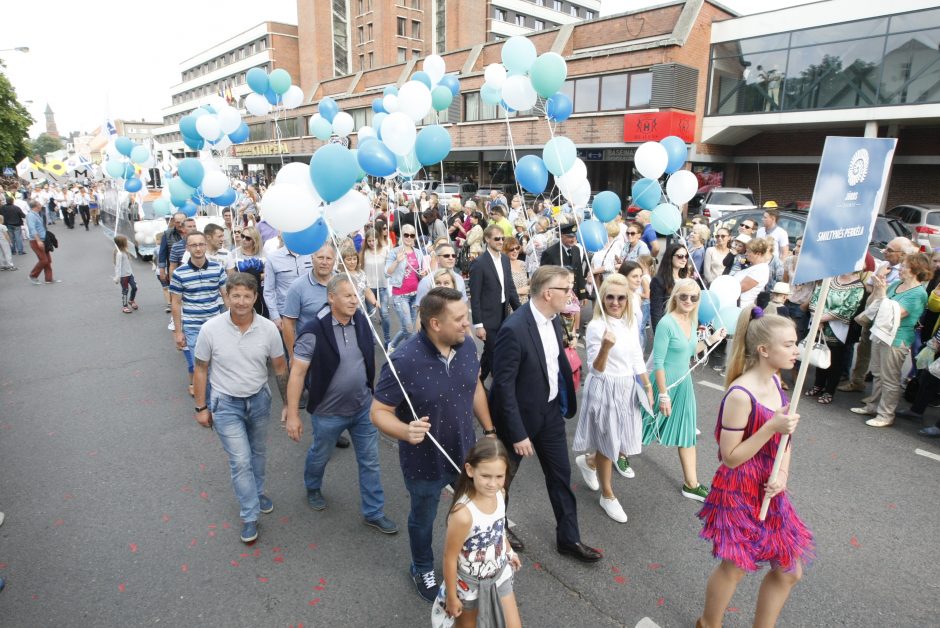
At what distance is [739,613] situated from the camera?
9.89 ft

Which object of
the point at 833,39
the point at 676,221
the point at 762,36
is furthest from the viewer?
the point at 762,36

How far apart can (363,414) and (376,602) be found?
3.68ft

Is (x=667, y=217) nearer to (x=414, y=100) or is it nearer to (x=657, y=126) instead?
(x=414, y=100)

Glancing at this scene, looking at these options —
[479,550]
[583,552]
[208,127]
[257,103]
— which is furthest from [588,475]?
[257,103]

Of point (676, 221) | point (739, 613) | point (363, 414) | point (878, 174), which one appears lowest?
point (739, 613)

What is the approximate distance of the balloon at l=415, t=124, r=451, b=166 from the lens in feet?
19.7

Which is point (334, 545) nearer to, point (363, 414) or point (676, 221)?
point (363, 414)

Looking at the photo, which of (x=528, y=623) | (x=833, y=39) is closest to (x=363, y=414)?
(x=528, y=623)

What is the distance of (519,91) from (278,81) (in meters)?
5.04

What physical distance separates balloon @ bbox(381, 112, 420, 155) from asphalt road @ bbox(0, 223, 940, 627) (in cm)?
296

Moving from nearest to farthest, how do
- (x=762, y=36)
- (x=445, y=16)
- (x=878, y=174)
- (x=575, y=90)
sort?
1. (x=878, y=174)
2. (x=762, y=36)
3. (x=575, y=90)
4. (x=445, y=16)

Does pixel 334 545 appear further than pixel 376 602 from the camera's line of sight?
Yes

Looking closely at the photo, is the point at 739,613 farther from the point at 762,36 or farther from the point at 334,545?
the point at 762,36

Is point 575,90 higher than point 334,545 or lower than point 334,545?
higher
